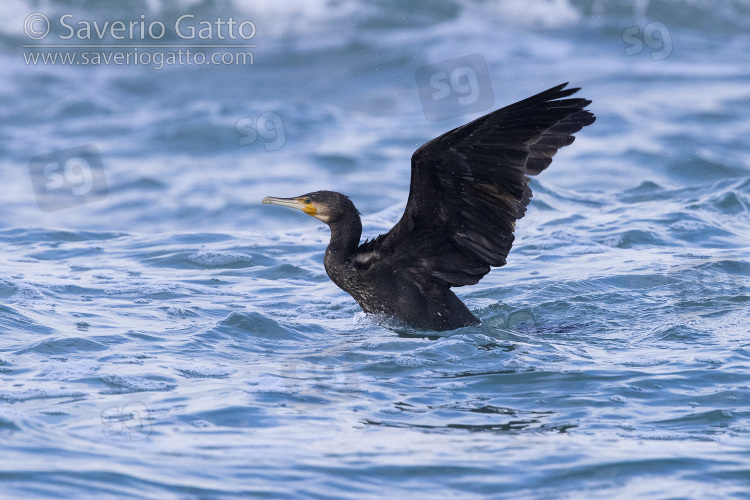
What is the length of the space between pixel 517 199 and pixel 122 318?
8.95 ft

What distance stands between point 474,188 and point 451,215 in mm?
262

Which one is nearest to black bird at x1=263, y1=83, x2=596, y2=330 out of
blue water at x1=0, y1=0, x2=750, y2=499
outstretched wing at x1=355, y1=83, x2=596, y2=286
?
outstretched wing at x1=355, y1=83, x2=596, y2=286

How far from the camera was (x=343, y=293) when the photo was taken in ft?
26.4

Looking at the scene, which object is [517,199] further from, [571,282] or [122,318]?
[122,318]

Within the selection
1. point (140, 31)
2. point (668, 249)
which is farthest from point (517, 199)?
point (140, 31)

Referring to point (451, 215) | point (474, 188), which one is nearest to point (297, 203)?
point (451, 215)

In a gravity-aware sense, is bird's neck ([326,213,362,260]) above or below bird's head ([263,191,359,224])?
below

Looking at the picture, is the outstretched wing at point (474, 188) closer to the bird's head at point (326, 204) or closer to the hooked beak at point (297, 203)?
the bird's head at point (326, 204)

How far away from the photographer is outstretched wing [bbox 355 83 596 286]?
5766 millimetres

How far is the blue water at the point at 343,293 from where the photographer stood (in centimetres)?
441

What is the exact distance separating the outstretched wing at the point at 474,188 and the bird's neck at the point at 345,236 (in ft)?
0.40

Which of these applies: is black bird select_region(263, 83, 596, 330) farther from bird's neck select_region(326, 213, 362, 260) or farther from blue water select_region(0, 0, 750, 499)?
blue water select_region(0, 0, 750, 499)

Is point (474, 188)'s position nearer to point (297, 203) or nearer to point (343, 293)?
point (297, 203)

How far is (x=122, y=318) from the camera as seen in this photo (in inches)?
268
